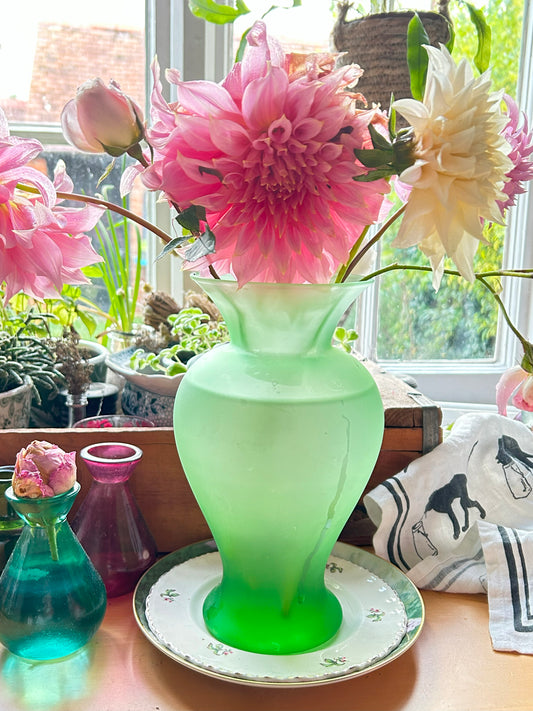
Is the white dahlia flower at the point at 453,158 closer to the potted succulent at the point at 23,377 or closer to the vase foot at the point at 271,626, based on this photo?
the vase foot at the point at 271,626

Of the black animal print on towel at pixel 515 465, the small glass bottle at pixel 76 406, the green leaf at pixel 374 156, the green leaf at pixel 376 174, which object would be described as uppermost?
the green leaf at pixel 374 156

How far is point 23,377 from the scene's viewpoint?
85 centimetres

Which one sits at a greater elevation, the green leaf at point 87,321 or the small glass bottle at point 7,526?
the green leaf at point 87,321

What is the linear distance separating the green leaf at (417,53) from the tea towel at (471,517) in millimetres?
434

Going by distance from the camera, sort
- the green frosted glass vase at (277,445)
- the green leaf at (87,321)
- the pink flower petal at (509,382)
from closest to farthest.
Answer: the green frosted glass vase at (277,445) < the pink flower petal at (509,382) < the green leaf at (87,321)

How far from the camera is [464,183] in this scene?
1.41 feet

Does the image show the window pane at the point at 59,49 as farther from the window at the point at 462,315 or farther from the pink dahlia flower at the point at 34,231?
the pink dahlia flower at the point at 34,231

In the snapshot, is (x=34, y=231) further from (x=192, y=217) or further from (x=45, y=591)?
(x=45, y=591)

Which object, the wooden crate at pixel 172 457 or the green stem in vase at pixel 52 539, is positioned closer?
the green stem in vase at pixel 52 539

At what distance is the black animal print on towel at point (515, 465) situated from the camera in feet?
2.70

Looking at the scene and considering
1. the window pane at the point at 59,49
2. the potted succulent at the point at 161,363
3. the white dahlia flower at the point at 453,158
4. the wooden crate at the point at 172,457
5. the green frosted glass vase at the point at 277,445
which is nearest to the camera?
the white dahlia flower at the point at 453,158

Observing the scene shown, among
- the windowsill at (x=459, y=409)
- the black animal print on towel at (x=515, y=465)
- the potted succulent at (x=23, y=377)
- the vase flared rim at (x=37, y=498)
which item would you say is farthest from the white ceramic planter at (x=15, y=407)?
the windowsill at (x=459, y=409)

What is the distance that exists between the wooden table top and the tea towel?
0.24ft

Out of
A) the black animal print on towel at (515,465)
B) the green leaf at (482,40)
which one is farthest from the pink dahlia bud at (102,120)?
the black animal print on towel at (515,465)
